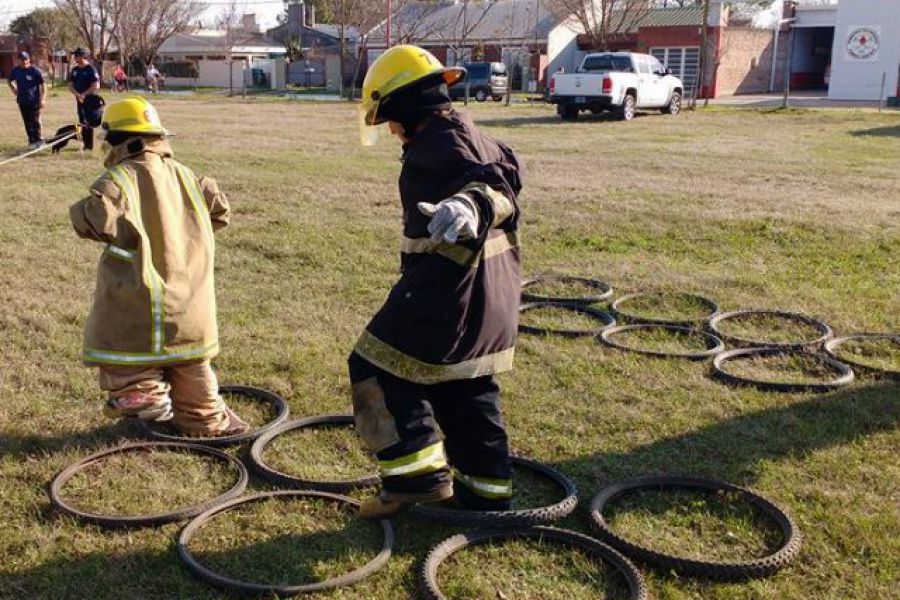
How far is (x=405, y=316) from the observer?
3.37 metres

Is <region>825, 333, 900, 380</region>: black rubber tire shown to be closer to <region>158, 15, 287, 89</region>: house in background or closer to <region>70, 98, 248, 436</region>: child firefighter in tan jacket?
<region>70, 98, 248, 436</region>: child firefighter in tan jacket

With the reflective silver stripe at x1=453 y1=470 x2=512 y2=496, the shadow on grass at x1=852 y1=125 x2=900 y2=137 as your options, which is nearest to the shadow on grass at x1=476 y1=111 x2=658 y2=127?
the shadow on grass at x1=852 y1=125 x2=900 y2=137

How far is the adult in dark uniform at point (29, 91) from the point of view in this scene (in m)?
15.7

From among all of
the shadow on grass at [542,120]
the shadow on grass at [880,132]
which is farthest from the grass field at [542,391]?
the shadow on grass at [542,120]

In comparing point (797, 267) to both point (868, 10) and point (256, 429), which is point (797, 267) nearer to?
point (256, 429)

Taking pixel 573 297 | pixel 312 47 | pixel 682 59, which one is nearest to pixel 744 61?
pixel 682 59

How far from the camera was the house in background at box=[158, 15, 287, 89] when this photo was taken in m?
58.5

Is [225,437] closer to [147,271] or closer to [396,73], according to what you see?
[147,271]

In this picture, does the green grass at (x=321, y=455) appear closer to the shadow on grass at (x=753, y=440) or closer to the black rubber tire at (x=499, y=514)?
the black rubber tire at (x=499, y=514)

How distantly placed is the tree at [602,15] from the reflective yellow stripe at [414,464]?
45.1 meters

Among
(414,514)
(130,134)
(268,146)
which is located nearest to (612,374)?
(414,514)

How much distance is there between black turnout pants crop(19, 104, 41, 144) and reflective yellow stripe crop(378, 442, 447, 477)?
14.7 m

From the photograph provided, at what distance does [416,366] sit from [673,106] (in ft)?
86.0

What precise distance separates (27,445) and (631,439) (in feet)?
9.62
